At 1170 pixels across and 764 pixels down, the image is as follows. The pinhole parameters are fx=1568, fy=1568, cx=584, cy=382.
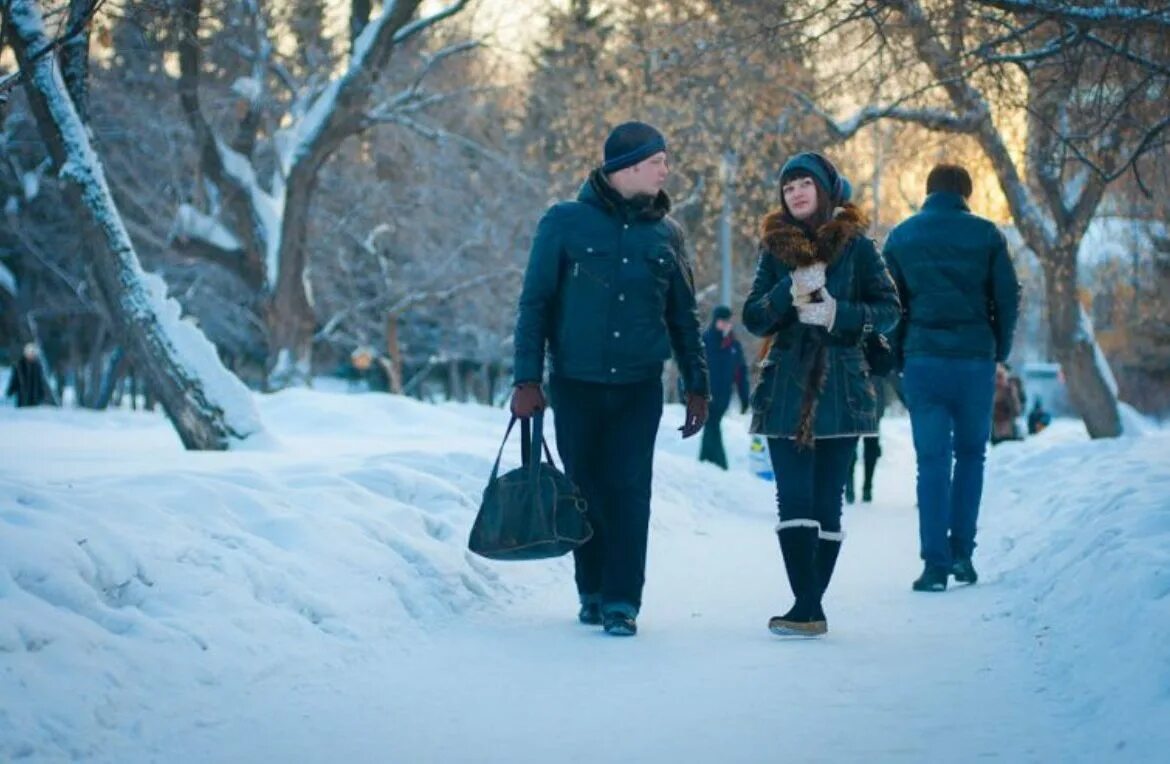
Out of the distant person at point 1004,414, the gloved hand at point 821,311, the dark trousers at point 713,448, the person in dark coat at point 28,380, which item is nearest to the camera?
the gloved hand at point 821,311

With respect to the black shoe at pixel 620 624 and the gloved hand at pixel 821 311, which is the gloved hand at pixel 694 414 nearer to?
the gloved hand at pixel 821 311

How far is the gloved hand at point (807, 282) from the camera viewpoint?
636 cm

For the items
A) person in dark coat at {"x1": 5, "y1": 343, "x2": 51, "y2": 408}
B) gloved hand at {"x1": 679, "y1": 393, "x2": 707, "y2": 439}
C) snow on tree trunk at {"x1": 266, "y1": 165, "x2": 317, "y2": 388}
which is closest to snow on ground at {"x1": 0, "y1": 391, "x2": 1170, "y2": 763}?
gloved hand at {"x1": 679, "y1": 393, "x2": 707, "y2": 439}

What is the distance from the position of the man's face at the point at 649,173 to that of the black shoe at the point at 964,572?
9.33 feet

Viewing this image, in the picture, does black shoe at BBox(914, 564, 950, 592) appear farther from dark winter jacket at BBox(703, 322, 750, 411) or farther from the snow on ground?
dark winter jacket at BBox(703, 322, 750, 411)

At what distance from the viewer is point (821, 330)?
21.3 feet

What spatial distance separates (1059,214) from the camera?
18.3 meters

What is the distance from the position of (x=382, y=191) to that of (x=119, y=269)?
29561 mm

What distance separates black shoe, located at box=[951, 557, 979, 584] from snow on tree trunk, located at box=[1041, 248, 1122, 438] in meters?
11.4

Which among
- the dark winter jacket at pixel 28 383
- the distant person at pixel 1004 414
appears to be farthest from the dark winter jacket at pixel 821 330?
the dark winter jacket at pixel 28 383

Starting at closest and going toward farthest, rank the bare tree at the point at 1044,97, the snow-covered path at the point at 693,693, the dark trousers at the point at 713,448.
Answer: the snow-covered path at the point at 693,693 < the bare tree at the point at 1044,97 < the dark trousers at the point at 713,448

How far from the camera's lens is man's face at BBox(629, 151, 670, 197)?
265 inches

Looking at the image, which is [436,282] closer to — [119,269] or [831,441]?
[119,269]

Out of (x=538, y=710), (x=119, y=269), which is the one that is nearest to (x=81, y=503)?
(x=538, y=710)
